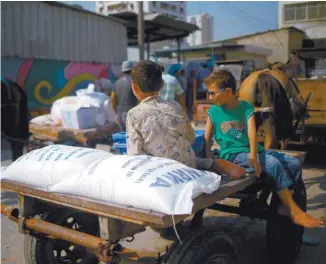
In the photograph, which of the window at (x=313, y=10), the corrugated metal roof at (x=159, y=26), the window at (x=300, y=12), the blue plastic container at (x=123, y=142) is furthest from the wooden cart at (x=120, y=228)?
the window at (x=300, y=12)

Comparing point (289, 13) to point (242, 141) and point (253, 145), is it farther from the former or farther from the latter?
point (253, 145)

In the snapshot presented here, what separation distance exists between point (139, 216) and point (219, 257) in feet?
2.42

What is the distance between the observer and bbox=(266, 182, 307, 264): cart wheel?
3.09 m

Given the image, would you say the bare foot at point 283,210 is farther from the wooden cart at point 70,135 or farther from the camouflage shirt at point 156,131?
the wooden cart at point 70,135

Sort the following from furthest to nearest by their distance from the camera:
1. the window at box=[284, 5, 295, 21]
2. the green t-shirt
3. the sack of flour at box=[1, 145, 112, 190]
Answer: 1. the window at box=[284, 5, 295, 21]
2. the green t-shirt
3. the sack of flour at box=[1, 145, 112, 190]

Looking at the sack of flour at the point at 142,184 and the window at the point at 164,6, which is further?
the window at the point at 164,6

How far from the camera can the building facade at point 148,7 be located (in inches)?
705

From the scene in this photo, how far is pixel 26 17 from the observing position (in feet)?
36.8

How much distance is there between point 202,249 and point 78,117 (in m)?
4.23

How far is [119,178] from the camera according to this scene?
220 centimetres

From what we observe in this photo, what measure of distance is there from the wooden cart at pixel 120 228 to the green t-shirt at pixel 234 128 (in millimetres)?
358

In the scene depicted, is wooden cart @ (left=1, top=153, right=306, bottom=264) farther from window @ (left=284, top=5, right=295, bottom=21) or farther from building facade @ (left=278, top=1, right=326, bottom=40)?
window @ (left=284, top=5, right=295, bottom=21)

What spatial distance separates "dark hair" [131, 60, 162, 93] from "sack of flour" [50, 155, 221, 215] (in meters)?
0.55

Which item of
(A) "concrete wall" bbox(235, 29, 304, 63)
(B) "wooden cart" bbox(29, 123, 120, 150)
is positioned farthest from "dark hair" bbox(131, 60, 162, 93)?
(A) "concrete wall" bbox(235, 29, 304, 63)
